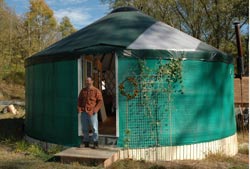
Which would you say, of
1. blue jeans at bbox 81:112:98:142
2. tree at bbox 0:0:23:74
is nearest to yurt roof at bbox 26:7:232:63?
blue jeans at bbox 81:112:98:142

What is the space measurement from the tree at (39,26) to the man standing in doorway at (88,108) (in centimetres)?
1866

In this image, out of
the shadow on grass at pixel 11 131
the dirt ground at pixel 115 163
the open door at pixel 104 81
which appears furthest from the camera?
the shadow on grass at pixel 11 131

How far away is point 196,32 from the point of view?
63.8 feet

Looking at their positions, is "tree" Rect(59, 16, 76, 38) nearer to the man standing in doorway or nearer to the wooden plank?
the man standing in doorway

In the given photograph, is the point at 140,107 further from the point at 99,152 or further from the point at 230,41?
the point at 230,41

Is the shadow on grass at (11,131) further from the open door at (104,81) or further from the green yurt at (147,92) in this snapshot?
the open door at (104,81)

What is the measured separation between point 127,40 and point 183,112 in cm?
160

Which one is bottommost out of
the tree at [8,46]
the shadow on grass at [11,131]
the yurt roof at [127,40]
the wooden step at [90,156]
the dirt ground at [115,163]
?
the dirt ground at [115,163]

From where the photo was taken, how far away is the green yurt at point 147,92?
5.36 metres

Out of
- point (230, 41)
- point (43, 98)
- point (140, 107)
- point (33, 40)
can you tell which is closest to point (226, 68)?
point (140, 107)

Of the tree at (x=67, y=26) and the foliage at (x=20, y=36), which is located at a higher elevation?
the tree at (x=67, y=26)

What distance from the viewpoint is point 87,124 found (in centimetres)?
538

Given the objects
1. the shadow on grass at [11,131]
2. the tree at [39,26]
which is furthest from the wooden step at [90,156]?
the tree at [39,26]

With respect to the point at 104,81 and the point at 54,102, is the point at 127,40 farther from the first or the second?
the point at 104,81
